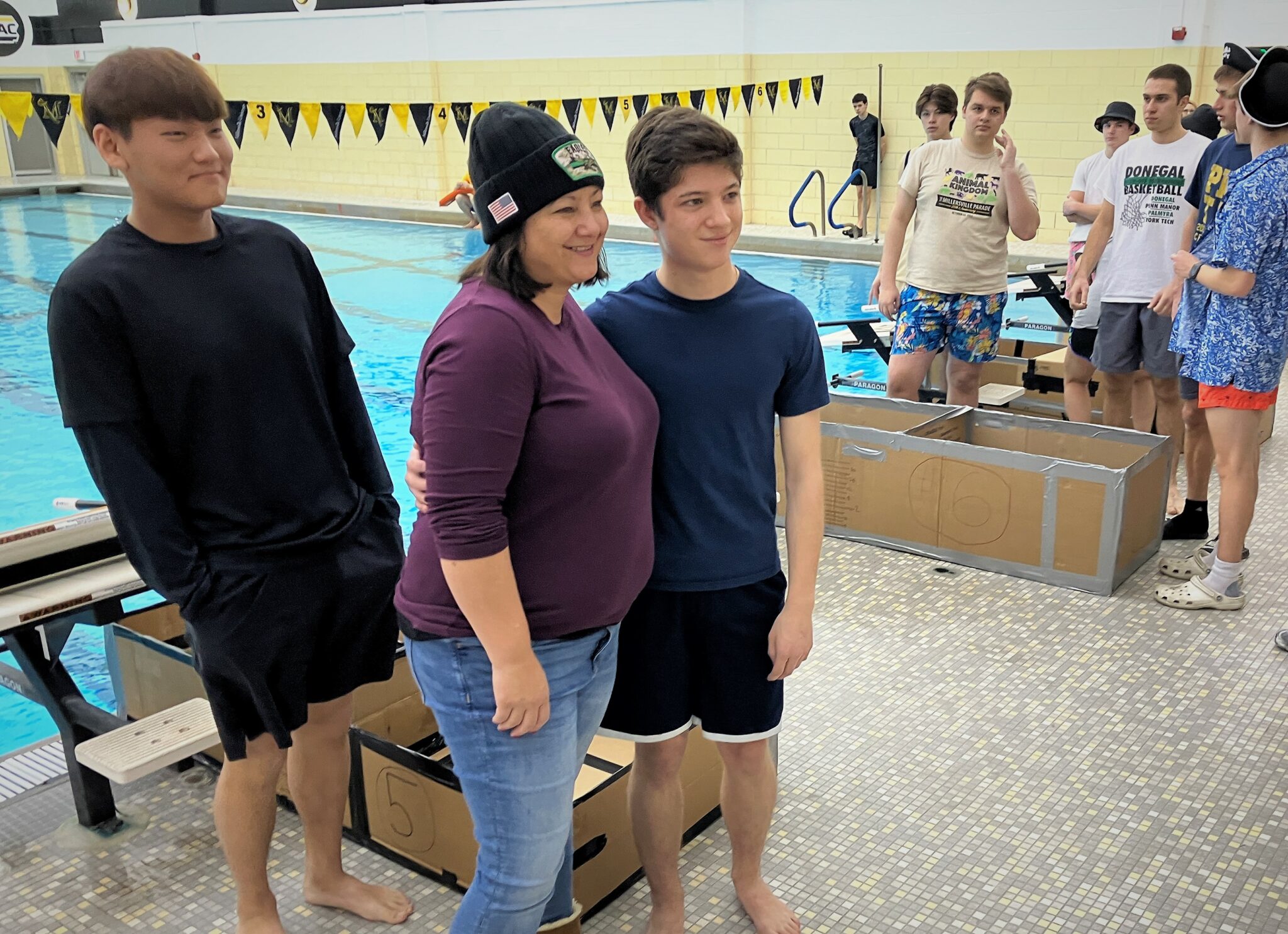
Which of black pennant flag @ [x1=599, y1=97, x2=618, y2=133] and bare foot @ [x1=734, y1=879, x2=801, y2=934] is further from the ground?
black pennant flag @ [x1=599, y1=97, x2=618, y2=133]

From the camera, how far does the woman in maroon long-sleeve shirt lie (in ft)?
4.13

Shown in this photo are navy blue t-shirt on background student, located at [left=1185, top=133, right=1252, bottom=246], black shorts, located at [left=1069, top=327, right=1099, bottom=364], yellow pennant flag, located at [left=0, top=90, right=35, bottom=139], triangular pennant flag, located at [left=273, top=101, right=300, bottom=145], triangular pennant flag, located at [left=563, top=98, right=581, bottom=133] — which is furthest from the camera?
triangular pennant flag, located at [left=273, top=101, right=300, bottom=145]

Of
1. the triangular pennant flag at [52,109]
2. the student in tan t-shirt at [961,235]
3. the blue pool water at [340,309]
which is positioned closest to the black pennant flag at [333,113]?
the blue pool water at [340,309]

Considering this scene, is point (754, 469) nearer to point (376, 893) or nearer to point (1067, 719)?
point (376, 893)

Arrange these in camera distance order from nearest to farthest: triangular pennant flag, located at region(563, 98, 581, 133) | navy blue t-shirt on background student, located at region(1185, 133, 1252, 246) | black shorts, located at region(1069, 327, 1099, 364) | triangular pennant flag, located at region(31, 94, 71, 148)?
navy blue t-shirt on background student, located at region(1185, 133, 1252, 246) → black shorts, located at region(1069, 327, 1099, 364) → triangular pennant flag, located at region(31, 94, 71, 148) → triangular pennant flag, located at region(563, 98, 581, 133)

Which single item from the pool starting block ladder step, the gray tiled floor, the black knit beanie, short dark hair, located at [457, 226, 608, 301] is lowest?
the gray tiled floor

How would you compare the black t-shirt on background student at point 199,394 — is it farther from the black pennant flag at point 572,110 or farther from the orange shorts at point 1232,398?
the black pennant flag at point 572,110

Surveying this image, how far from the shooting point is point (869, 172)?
39.1ft

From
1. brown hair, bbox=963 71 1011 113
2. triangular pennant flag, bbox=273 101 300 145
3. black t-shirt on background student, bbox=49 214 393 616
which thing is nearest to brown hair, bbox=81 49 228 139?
black t-shirt on background student, bbox=49 214 393 616

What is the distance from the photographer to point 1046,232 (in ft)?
36.4

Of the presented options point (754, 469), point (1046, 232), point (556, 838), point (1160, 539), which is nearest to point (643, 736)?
point (556, 838)

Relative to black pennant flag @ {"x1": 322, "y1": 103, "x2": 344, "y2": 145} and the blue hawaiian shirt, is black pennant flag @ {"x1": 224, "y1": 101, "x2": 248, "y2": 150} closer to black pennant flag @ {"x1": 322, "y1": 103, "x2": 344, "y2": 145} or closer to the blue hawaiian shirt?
black pennant flag @ {"x1": 322, "y1": 103, "x2": 344, "y2": 145}

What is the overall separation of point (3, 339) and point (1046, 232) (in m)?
9.81

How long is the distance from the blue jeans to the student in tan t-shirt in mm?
2840
